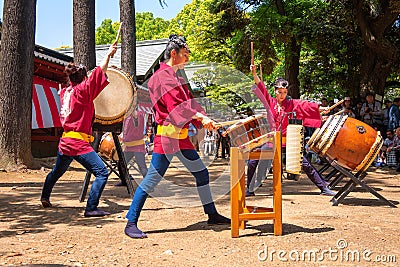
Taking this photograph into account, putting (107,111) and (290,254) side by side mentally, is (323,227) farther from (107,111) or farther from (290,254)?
(107,111)

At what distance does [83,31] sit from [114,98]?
5.35 meters

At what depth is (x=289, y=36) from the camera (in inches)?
567

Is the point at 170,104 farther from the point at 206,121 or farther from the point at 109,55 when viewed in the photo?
the point at 109,55

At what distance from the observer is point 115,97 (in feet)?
19.5

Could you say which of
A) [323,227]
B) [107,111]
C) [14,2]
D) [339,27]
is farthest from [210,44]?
[323,227]

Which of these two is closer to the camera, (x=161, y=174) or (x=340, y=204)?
(x=161, y=174)

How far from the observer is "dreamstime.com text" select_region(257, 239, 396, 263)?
3451 millimetres

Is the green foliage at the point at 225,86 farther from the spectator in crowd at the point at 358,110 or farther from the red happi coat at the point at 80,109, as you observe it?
the red happi coat at the point at 80,109

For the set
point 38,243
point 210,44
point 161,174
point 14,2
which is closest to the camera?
point 38,243

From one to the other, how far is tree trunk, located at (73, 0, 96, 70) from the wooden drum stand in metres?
7.22

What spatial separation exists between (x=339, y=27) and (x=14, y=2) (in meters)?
9.42

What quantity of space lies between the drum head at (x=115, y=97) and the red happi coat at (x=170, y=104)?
1.66 meters

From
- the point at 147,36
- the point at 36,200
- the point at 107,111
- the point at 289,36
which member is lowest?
the point at 36,200

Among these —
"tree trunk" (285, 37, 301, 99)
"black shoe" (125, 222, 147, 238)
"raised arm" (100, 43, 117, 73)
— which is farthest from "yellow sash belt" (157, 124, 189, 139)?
"tree trunk" (285, 37, 301, 99)
